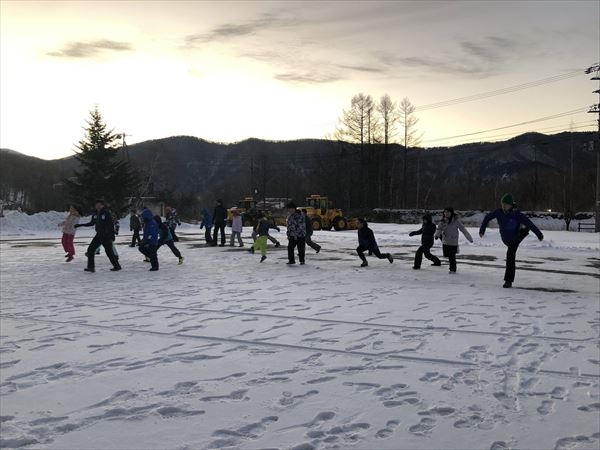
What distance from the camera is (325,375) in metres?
4.89

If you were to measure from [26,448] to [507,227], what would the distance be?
9.39m

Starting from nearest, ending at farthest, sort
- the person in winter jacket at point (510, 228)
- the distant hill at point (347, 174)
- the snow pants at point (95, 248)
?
1. the person in winter jacket at point (510, 228)
2. the snow pants at point (95, 248)
3. the distant hill at point (347, 174)

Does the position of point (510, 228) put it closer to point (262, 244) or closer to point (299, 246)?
point (299, 246)

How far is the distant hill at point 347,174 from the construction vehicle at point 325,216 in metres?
20.1

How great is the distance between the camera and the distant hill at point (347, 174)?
223 feet

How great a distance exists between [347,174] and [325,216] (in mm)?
30383

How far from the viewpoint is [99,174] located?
44469 mm

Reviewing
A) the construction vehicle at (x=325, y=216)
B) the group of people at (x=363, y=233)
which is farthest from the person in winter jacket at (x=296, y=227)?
the construction vehicle at (x=325, y=216)

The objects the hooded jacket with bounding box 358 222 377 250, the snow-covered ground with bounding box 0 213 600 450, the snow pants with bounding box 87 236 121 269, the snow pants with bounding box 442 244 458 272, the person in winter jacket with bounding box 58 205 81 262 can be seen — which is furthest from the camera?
the person in winter jacket with bounding box 58 205 81 262

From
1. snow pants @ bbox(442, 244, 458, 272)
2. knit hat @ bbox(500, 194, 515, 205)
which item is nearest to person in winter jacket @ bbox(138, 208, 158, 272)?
snow pants @ bbox(442, 244, 458, 272)

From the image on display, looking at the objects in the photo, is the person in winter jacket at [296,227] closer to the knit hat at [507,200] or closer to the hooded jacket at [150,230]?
the hooded jacket at [150,230]

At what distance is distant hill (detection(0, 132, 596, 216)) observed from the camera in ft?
223

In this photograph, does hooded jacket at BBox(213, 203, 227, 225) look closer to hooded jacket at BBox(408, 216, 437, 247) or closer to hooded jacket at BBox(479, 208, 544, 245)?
hooded jacket at BBox(408, 216, 437, 247)

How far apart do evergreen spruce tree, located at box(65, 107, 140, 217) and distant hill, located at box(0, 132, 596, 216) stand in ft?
34.8
